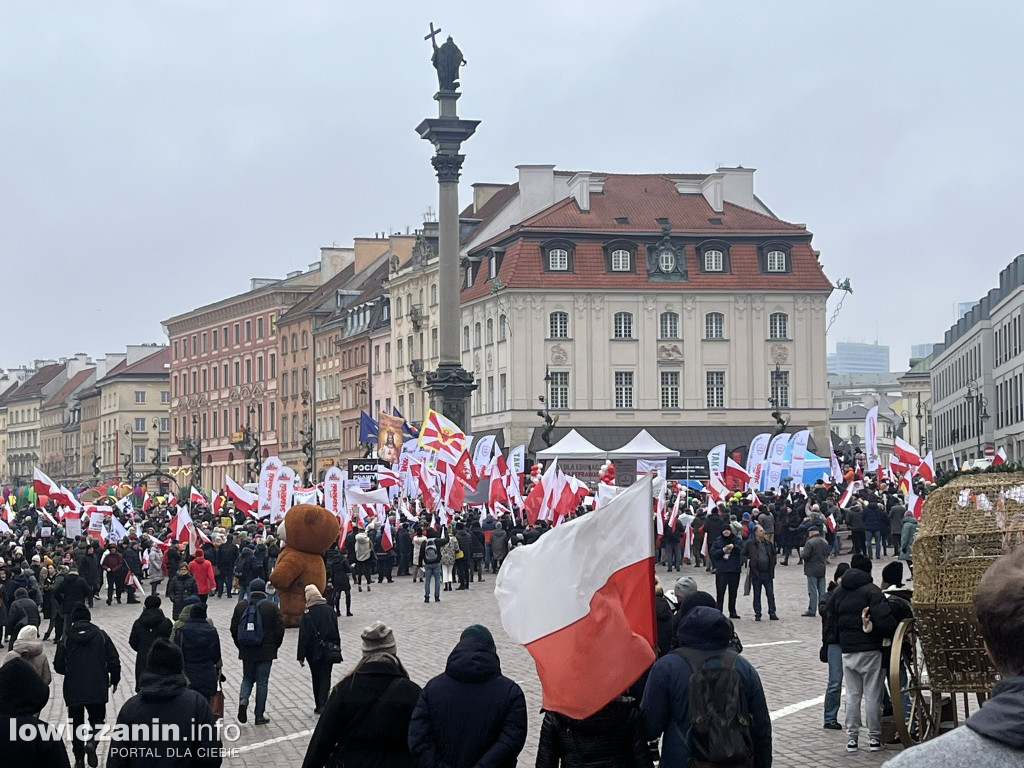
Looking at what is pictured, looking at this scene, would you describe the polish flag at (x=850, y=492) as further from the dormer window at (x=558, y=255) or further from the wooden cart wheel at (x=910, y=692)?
the dormer window at (x=558, y=255)

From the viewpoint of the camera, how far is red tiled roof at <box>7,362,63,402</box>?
173 metres

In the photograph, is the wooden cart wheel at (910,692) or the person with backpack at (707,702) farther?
the wooden cart wheel at (910,692)

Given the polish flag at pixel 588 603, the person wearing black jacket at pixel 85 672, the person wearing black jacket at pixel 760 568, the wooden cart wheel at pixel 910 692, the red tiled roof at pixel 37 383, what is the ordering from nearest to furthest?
the polish flag at pixel 588 603 → the wooden cart wheel at pixel 910 692 → the person wearing black jacket at pixel 85 672 → the person wearing black jacket at pixel 760 568 → the red tiled roof at pixel 37 383

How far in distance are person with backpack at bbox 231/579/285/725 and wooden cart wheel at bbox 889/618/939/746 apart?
237 inches

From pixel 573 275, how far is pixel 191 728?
68108 mm

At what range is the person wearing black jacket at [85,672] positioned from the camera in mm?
13000

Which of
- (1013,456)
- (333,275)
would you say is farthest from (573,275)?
(333,275)

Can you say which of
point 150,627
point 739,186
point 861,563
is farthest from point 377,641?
point 739,186

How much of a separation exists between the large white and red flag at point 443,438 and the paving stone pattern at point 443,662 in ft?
17.4

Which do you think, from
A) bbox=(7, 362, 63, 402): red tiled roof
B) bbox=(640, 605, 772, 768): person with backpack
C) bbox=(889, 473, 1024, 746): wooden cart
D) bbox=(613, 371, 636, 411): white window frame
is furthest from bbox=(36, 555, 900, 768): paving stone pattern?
bbox=(7, 362, 63, 402): red tiled roof

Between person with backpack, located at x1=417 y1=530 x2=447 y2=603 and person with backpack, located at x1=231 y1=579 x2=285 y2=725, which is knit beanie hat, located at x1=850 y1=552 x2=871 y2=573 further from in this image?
person with backpack, located at x1=417 y1=530 x2=447 y2=603

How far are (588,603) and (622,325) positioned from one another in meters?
68.5

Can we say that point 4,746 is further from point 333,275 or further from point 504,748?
point 333,275

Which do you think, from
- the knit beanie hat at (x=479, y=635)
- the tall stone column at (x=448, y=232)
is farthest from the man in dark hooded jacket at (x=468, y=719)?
the tall stone column at (x=448, y=232)
